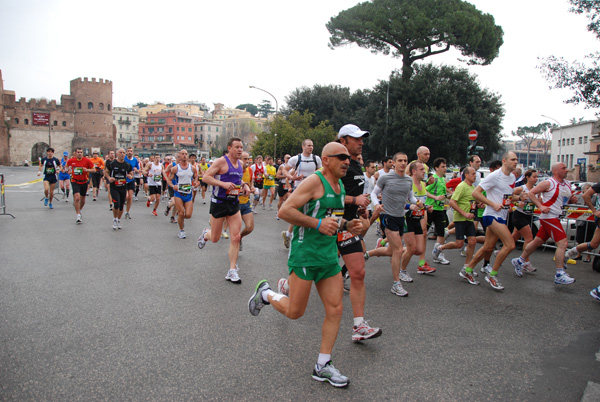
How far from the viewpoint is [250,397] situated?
3.08 m

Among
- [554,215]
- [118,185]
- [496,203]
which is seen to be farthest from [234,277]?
[118,185]

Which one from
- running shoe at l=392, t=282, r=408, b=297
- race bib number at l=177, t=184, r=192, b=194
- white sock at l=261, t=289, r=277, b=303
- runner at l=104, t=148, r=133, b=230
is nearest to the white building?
runner at l=104, t=148, r=133, b=230

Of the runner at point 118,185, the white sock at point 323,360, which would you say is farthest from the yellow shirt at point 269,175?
the white sock at point 323,360

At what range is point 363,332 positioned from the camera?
13.4ft

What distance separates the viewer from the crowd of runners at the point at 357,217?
344 cm

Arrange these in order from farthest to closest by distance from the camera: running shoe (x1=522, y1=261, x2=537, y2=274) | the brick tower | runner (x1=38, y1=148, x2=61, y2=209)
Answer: the brick tower
runner (x1=38, y1=148, x2=61, y2=209)
running shoe (x1=522, y1=261, x2=537, y2=274)

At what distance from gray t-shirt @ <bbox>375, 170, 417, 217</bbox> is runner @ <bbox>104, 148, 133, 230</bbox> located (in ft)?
24.7

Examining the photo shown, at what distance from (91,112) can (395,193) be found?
100.0 metres

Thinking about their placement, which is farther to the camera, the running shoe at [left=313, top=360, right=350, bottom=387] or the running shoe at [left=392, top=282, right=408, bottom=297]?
the running shoe at [left=392, top=282, right=408, bottom=297]

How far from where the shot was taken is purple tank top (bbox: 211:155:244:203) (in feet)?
21.8

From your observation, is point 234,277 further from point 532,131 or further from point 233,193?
point 532,131

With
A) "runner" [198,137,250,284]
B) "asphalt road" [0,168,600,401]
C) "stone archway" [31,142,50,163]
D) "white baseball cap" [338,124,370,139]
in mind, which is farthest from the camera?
"stone archway" [31,142,50,163]

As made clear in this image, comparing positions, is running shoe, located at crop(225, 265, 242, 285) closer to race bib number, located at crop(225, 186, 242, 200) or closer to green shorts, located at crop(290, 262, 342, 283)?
race bib number, located at crop(225, 186, 242, 200)

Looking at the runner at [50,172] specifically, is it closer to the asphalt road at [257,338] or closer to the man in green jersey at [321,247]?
the asphalt road at [257,338]
